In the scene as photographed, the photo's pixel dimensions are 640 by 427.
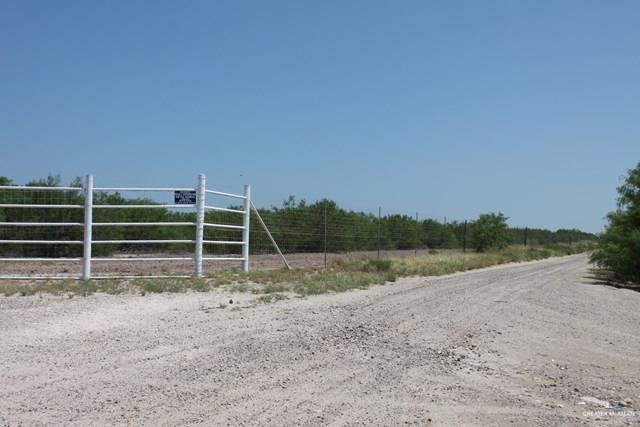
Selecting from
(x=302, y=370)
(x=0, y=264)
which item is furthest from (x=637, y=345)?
(x=0, y=264)

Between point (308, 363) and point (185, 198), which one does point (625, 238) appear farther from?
point (308, 363)

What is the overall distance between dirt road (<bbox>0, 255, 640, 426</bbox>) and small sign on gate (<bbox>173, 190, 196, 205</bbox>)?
3824 mm

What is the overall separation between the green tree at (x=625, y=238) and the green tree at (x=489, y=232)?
20337 millimetres

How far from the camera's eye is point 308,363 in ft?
21.6

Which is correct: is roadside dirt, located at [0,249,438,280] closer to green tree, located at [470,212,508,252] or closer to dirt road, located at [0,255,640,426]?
dirt road, located at [0,255,640,426]

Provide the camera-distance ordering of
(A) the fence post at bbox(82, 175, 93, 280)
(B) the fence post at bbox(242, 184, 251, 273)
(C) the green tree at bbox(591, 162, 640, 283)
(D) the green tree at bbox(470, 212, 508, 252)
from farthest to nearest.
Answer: (D) the green tree at bbox(470, 212, 508, 252)
(C) the green tree at bbox(591, 162, 640, 283)
(B) the fence post at bbox(242, 184, 251, 273)
(A) the fence post at bbox(82, 175, 93, 280)

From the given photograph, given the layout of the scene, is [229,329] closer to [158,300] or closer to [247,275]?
[158,300]

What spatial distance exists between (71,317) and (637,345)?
8101 millimetres

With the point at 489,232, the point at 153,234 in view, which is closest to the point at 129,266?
the point at 153,234

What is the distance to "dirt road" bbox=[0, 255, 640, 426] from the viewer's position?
16.8 feet

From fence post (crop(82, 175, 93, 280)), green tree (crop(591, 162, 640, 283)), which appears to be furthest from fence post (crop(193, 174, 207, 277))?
green tree (crop(591, 162, 640, 283))

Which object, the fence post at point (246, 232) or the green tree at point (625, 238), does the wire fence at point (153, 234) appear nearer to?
the fence post at point (246, 232)

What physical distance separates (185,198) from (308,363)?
28.2 feet

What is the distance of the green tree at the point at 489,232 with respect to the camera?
39625 mm
